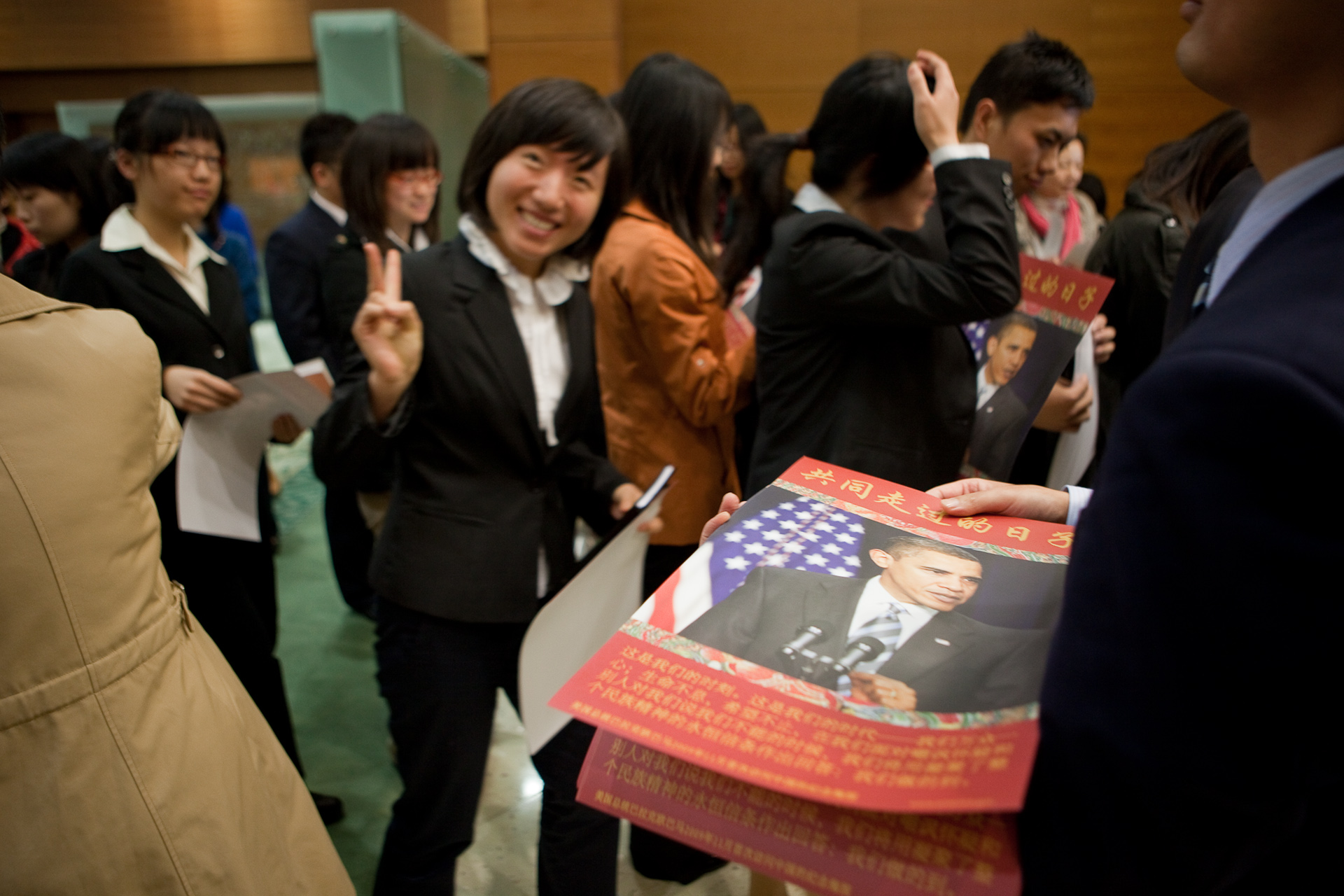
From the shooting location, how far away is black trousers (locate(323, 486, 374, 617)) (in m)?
3.09

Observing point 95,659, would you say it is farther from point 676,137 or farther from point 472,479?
point 676,137

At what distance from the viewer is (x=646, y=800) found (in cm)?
67

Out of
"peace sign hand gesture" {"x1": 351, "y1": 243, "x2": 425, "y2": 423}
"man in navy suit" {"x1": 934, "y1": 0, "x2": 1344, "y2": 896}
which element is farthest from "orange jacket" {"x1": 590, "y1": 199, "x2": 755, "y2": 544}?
"man in navy suit" {"x1": 934, "y1": 0, "x2": 1344, "y2": 896}

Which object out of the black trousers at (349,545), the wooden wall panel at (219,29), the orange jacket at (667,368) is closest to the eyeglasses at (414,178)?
the black trousers at (349,545)

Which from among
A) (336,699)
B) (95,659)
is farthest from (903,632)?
(336,699)

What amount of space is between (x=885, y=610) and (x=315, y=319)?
9.55 ft

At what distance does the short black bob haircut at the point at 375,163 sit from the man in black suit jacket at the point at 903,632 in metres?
2.52

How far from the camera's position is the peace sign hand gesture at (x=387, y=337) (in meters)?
1.43

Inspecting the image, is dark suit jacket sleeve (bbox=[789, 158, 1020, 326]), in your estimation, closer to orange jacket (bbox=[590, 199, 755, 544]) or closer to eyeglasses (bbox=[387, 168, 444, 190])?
orange jacket (bbox=[590, 199, 755, 544])

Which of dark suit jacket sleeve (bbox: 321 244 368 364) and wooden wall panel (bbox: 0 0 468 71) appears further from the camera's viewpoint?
wooden wall panel (bbox: 0 0 468 71)

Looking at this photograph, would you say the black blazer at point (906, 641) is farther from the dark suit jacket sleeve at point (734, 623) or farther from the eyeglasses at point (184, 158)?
the eyeglasses at point (184, 158)

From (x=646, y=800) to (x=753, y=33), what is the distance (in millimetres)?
6195

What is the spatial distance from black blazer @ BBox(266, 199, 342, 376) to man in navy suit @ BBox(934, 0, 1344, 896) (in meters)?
2.96

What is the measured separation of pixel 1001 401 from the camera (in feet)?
Result: 5.07
